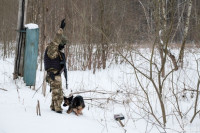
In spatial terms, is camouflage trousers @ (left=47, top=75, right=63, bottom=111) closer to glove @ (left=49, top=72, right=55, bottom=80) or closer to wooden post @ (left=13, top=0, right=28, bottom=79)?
glove @ (left=49, top=72, right=55, bottom=80)

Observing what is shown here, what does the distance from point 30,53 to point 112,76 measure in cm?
463

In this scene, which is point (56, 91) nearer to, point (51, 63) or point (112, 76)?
point (51, 63)

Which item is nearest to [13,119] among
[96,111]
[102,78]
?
[96,111]

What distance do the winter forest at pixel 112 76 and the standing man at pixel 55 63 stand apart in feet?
1.16

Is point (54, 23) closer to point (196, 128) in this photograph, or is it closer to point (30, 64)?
point (30, 64)

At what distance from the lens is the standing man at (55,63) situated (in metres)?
4.40

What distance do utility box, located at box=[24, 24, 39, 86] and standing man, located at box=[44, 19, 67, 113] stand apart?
206 cm

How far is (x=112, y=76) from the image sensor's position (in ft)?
33.3

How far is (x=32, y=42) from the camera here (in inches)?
249

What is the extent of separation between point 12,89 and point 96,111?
231 centimetres

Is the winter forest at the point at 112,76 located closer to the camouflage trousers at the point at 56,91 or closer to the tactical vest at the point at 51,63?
the camouflage trousers at the point at 56,91

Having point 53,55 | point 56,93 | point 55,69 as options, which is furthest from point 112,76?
point 53,55

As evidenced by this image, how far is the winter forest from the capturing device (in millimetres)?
4055

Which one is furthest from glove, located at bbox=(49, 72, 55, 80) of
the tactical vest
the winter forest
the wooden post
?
the wooden post
